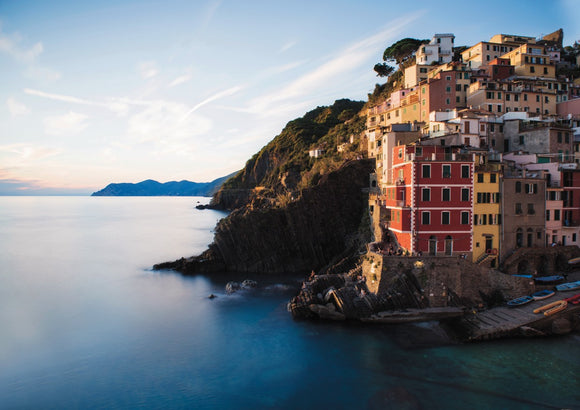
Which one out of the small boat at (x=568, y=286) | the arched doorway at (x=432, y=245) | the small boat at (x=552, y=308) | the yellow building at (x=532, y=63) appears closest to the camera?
the small boat at (x=552, y=308)

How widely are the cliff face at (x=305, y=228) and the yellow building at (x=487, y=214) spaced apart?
56.1ft

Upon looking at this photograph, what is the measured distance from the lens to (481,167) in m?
32.2

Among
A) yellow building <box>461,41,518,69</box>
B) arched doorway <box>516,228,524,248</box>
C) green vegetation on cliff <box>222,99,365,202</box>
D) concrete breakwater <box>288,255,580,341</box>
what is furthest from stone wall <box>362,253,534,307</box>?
yellow building <box>461,41,518,69</box>

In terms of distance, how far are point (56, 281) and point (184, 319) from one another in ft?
87.6

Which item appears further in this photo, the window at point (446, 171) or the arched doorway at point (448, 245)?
the arched doorway at point (448, 245)

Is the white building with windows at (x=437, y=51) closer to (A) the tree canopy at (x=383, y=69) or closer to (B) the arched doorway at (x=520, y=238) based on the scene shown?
(A) the tree canopy at (x=383, y=69)

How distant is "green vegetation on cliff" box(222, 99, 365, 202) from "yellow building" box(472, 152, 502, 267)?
24.5 meters

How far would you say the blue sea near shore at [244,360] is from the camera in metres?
21.6

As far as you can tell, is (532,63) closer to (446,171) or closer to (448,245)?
(446,171)

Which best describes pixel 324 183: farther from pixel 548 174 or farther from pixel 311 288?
pixel 548 174

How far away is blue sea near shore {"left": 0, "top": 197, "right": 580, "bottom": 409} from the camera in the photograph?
850 inches

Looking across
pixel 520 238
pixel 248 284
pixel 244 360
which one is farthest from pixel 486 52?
pixel 244 360

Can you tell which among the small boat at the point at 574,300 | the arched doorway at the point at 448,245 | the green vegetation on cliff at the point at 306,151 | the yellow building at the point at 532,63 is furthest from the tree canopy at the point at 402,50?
the small boat at the point at 574,300

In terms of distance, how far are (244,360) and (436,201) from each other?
19806 mm
